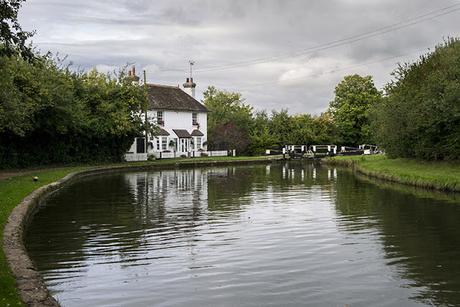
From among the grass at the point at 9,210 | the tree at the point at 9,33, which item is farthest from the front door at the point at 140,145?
the tree at the point at 9,33

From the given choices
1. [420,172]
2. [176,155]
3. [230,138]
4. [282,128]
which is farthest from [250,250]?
[282,128]

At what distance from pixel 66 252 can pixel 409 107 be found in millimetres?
27280

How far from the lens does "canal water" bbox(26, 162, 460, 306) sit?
9805 mm

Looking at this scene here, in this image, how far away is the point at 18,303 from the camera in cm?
789

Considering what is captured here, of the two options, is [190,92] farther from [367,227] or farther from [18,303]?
[18,303]

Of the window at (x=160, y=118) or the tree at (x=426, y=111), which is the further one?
the window at (x=160, y=118)

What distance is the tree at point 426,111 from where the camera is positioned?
31.2m

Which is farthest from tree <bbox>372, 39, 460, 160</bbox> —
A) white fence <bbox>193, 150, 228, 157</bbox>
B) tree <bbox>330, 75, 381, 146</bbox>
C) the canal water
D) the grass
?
tree <bbox>330, 75, 381, 146</bbox>

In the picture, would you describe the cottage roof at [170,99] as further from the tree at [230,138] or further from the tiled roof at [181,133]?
the tree at [230,138]

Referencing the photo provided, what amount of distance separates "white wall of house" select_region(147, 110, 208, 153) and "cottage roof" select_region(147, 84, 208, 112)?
61cm

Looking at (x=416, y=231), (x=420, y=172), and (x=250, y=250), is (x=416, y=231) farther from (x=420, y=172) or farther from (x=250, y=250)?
(x=420, y=172)

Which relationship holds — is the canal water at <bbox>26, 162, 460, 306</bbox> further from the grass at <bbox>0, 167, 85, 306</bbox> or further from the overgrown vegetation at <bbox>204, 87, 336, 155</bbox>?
the overgrown vegetation at <bbox>204, 87, 336, 155</bbox>

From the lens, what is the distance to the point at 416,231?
15.9 m

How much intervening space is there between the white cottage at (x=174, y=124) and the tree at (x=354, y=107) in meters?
21.2
